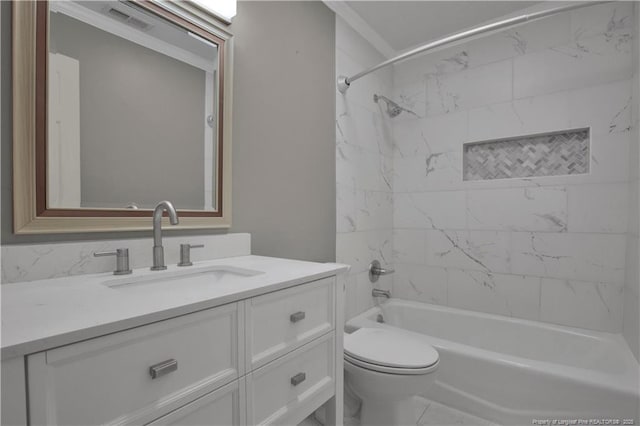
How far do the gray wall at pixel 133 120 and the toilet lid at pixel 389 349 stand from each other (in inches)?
40.4

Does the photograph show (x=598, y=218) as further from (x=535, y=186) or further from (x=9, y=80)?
(x=9, y=80)

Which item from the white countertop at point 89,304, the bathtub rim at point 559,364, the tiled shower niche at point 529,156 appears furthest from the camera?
the tiled shower niche at point 529,156

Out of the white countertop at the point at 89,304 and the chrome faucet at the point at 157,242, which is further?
the chrome faucet at the point at 157,242

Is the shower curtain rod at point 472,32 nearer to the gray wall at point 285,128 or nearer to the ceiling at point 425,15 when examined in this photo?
the gray wall at point 285,128

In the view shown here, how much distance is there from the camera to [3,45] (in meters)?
0.86

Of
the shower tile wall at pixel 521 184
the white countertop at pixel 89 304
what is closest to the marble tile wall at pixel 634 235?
the shower tile wall at pixel 521 184

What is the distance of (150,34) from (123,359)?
116cm

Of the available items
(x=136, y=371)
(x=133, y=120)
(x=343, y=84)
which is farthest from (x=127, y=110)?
(x=343, y=84)

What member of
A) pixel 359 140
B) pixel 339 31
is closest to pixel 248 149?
pixel 359 140

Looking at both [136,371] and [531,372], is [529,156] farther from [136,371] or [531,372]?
[136,371]

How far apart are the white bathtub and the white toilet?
12.4 inches

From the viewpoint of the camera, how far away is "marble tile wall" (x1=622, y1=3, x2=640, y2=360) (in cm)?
156

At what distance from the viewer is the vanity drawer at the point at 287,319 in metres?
0.83

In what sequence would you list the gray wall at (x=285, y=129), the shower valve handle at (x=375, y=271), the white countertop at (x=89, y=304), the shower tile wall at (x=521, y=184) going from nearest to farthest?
the white countertop at (x=89, y=304) → the gray wall at (x=285, y=129) → the shower tile wall at (x=521, y=184) → the shower valve handle at (x=375, y=271)
